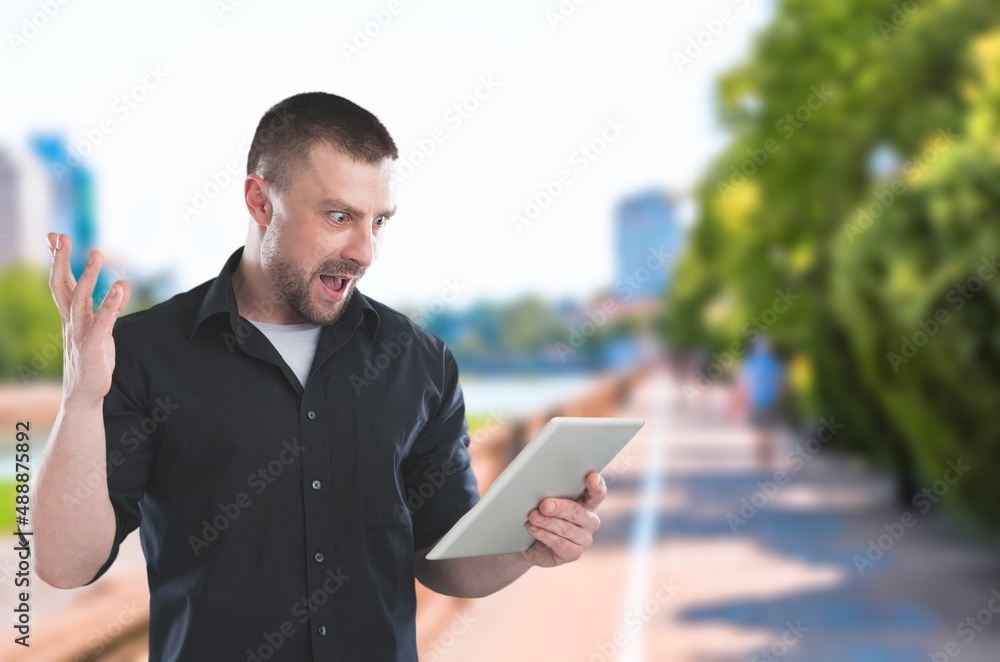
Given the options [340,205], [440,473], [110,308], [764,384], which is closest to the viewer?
[110,308]

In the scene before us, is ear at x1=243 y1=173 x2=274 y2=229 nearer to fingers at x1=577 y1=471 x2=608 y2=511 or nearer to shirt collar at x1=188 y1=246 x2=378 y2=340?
shirt collar at x1=188 y1=246 x2=378 y2=340

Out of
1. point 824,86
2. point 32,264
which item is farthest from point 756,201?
point 32,264

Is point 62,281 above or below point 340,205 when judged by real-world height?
below

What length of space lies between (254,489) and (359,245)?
0.43m

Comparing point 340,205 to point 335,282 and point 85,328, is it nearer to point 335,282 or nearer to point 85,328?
point 335,282

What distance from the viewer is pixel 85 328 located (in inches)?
74.1

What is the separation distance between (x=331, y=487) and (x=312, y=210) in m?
0.46

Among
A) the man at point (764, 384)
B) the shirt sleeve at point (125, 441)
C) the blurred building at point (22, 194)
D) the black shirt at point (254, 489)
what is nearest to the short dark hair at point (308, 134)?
the black shirt at point (254, 489)

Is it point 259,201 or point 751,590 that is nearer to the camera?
point 259,201

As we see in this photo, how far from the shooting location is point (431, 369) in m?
2.37

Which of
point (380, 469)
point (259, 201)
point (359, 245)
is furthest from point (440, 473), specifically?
point (259, 201)

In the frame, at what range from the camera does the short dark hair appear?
218 cm

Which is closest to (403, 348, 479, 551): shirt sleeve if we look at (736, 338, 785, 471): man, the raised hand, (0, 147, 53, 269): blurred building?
the raised hand

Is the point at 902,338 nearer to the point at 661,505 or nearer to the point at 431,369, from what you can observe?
the point at 661,505
